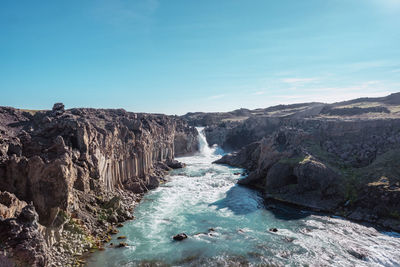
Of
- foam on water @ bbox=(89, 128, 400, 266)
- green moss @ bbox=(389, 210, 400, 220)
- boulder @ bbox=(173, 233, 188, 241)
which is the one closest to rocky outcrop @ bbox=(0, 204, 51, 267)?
foam on water @ bbox=(89, 128, 400, 266)

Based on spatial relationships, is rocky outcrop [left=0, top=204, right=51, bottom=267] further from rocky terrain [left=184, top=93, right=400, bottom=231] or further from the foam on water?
rocky terrain [left=184, top=93, right=400, bottom=231]

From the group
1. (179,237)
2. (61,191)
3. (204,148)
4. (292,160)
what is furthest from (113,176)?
(204,148)

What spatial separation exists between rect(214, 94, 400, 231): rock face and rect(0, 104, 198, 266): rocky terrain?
20805mm

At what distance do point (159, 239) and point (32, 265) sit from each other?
11.5 m

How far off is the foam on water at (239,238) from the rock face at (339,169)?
342 centimetres

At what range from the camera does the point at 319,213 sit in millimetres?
33406

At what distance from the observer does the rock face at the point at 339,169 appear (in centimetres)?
3209

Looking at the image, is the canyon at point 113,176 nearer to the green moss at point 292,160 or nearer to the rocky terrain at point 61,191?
the rocky terrain at point 61,191

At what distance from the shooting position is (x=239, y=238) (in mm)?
25891

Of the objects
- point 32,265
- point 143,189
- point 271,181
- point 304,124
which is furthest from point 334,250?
point 304,124

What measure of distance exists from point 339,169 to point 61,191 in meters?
34.8

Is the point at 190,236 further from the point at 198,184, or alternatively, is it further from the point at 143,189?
the point at 198,184

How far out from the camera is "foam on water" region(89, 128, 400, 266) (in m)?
21.9

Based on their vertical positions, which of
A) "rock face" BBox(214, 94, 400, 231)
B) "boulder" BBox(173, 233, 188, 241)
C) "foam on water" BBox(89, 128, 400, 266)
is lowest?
"foam on water" BBox(89, 128, 400, 266)
